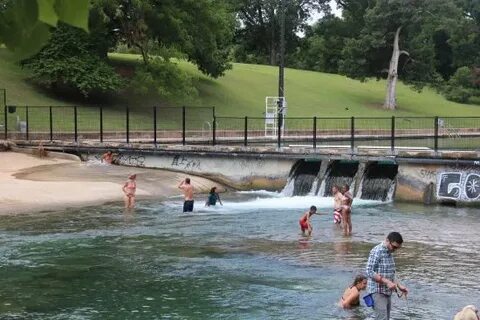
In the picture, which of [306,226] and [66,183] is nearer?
[306,226]

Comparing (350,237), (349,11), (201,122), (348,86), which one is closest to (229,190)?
(350,237)

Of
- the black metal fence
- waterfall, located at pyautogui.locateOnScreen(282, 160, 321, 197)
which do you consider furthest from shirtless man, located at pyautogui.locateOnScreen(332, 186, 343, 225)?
the black metal fence

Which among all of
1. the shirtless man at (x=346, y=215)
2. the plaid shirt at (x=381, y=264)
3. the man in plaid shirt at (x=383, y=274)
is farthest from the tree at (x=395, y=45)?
the plaid shirt at (x=381, y=264)

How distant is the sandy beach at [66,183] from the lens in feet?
84.4

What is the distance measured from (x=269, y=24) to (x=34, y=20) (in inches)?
3738

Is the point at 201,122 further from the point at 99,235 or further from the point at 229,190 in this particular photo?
the point at 99,235

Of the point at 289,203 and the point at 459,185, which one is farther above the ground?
the point at 459,185

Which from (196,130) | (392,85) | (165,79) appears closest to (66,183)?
(196,130)

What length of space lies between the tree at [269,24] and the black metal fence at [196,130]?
39563 mm

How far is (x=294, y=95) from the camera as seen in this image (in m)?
64.6

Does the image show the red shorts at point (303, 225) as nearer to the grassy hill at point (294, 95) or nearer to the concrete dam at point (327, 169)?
the concrete dam at point (327, 169)

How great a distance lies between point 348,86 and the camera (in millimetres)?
74750

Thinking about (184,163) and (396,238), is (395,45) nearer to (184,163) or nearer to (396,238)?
(184,163)

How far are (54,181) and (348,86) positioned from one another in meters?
50.0
